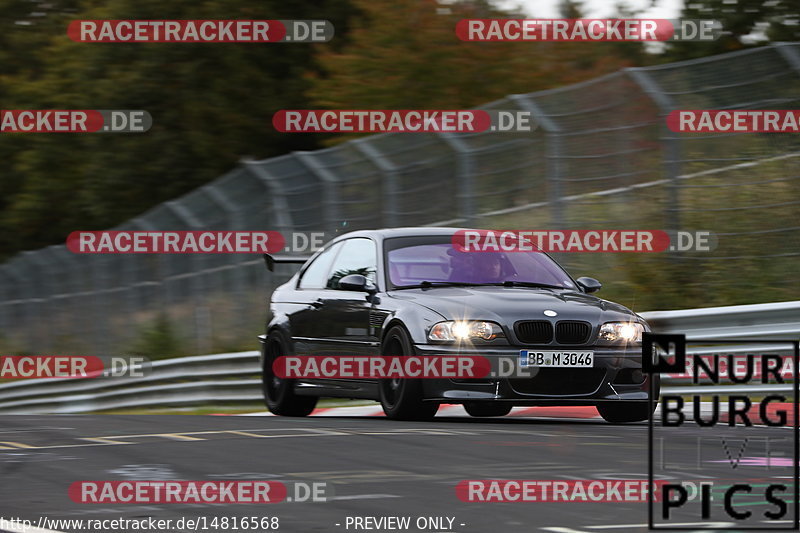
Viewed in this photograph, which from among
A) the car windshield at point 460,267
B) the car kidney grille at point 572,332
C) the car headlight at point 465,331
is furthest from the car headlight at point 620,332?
the car windshield at point 460,267

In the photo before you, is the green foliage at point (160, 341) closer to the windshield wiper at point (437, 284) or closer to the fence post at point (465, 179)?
the fence post at point (465, 179)

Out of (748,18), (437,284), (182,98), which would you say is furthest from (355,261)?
(182,98)

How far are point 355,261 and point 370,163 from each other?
5605 millimetres

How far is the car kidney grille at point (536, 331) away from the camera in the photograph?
11.2m

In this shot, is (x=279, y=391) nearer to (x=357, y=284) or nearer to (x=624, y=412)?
(x=357, y=284)

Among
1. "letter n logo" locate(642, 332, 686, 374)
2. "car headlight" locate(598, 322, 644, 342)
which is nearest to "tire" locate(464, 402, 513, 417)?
"car headlight" locate(598, 322, 644, 342)

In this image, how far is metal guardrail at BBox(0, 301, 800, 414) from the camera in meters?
12.4

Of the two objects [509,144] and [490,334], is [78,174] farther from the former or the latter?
[490,334]

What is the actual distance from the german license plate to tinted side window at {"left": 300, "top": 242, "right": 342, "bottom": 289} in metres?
2.71

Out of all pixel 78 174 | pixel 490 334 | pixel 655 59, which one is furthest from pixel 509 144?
pixel 78 174

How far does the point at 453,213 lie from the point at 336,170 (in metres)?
1.91

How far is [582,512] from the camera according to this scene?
682cm

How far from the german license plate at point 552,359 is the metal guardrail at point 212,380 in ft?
2.39

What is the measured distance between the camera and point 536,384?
11133 mm
